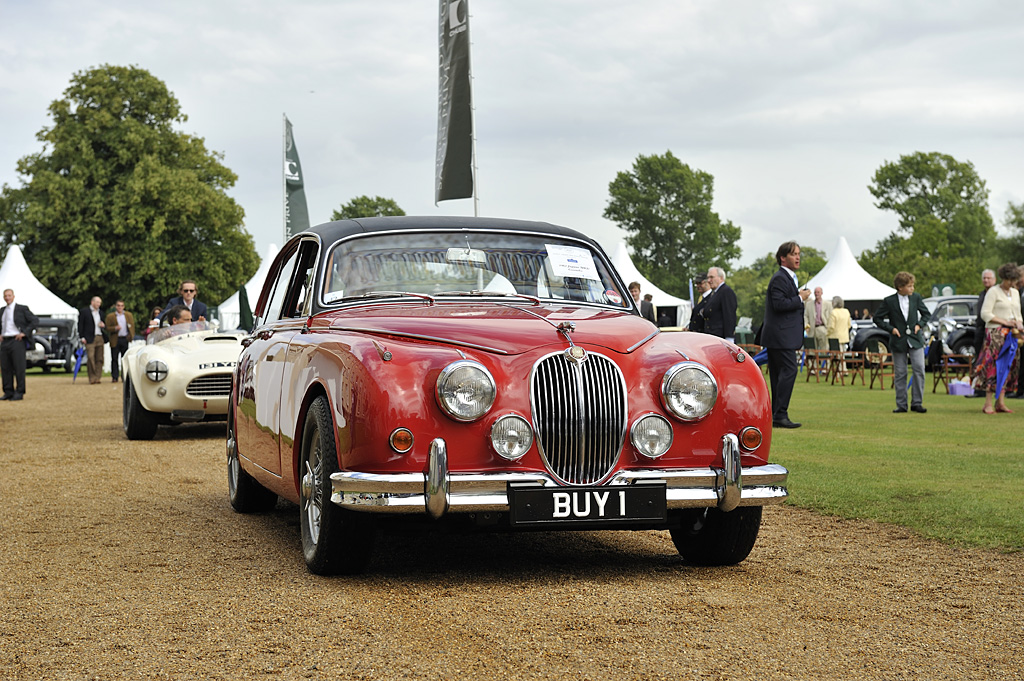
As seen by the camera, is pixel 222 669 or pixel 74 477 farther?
pixel 74 477

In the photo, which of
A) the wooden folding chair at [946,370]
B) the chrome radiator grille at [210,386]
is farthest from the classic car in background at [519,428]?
the wooden folding chair at [946,370]

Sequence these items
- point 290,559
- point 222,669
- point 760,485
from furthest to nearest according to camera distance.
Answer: point 290,559
point 760,485
point 222,669

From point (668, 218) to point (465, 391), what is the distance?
270 feet

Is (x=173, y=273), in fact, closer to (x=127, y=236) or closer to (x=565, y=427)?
(x=127, y=236)

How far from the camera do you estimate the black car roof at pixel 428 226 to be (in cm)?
648

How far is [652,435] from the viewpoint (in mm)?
5141

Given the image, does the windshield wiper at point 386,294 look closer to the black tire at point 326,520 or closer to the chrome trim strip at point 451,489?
the black tire at point 326,520

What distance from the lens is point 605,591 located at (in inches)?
200

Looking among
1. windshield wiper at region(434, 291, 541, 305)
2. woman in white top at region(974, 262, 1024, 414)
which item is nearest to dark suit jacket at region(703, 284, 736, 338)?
woman in white top at region(974, 262, 1024, 414)

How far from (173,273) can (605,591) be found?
171ft

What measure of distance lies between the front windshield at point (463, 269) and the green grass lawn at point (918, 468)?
7.48 ft

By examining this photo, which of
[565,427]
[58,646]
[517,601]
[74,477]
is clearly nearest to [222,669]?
[58,646]

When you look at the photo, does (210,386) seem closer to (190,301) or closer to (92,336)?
(190,301)

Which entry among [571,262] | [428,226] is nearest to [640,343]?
[571,262]
